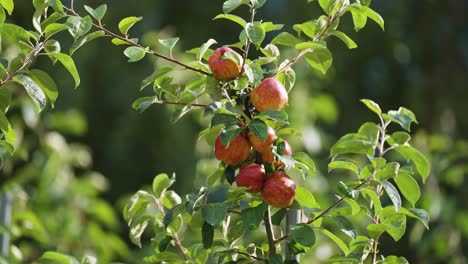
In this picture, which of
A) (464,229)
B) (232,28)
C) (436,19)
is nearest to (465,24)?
(436,19)

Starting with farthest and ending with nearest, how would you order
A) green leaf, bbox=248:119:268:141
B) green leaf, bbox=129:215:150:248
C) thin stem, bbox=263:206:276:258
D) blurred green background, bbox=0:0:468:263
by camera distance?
1. blurred green background, bbox=0:0:468:263
2. green leaf, bbox=129:215:150:248
3. thin stem, bbox=263:206:276:258
4. green leaf, bbox=248:119:268:141

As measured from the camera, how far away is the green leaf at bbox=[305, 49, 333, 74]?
0.99 meters

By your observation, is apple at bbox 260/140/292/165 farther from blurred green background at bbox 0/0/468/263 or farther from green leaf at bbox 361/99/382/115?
blurred green background at bbox 0/0/468/263

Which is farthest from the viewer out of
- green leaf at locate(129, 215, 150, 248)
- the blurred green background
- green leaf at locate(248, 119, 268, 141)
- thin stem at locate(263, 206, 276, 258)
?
the blurred green background

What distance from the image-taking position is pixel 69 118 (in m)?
2.70

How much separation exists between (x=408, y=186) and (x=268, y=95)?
7.8 inches

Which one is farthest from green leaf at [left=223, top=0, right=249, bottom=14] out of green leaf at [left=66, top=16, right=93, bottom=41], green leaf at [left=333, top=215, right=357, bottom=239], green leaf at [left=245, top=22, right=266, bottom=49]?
green leaf at [left=333, top=215, right=357, bottom=239]

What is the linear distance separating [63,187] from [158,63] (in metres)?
0.53

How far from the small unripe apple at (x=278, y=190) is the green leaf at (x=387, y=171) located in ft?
0.33

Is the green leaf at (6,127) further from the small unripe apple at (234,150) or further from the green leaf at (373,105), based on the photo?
the green leaf at (373,105)

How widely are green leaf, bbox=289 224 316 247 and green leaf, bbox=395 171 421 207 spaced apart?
0.44 feet

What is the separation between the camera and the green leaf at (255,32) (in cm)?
91

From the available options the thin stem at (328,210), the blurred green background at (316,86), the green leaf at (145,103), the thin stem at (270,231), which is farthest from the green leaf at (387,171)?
the blurred green background at (316,86)

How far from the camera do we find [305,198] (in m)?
0.99
